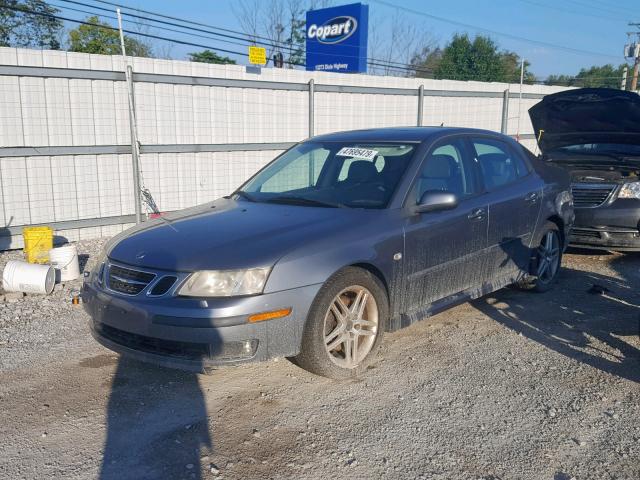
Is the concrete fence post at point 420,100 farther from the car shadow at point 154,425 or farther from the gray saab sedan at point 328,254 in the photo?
the car shadow at point 154,425

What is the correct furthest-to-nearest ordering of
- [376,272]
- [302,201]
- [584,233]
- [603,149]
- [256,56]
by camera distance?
[256,56] → [603,149] → [584,233] → [302,201] → [376,272]

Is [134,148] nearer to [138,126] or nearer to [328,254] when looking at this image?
[138,126]

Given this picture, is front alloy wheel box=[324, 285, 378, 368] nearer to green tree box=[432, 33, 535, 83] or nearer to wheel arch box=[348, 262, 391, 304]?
wheel arch box=[348, 262, 391, 304]

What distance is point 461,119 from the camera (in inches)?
539

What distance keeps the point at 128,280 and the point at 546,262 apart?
13.8 feet

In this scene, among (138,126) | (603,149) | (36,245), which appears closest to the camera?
(36,245)

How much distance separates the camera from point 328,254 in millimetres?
3662

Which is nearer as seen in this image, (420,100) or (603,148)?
(603,148)

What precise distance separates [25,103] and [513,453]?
725 cm

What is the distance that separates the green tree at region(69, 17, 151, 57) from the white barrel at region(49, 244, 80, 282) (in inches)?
901

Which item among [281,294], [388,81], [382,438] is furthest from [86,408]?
[388,81]

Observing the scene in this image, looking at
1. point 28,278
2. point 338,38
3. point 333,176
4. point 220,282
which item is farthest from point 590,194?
point 338,38

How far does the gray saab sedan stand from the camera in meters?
3.42

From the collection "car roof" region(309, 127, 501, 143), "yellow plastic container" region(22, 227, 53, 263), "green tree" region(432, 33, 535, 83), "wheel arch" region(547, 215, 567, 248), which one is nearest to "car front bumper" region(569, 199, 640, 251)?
"wheel arch" region(547, 215, 567, 248)
